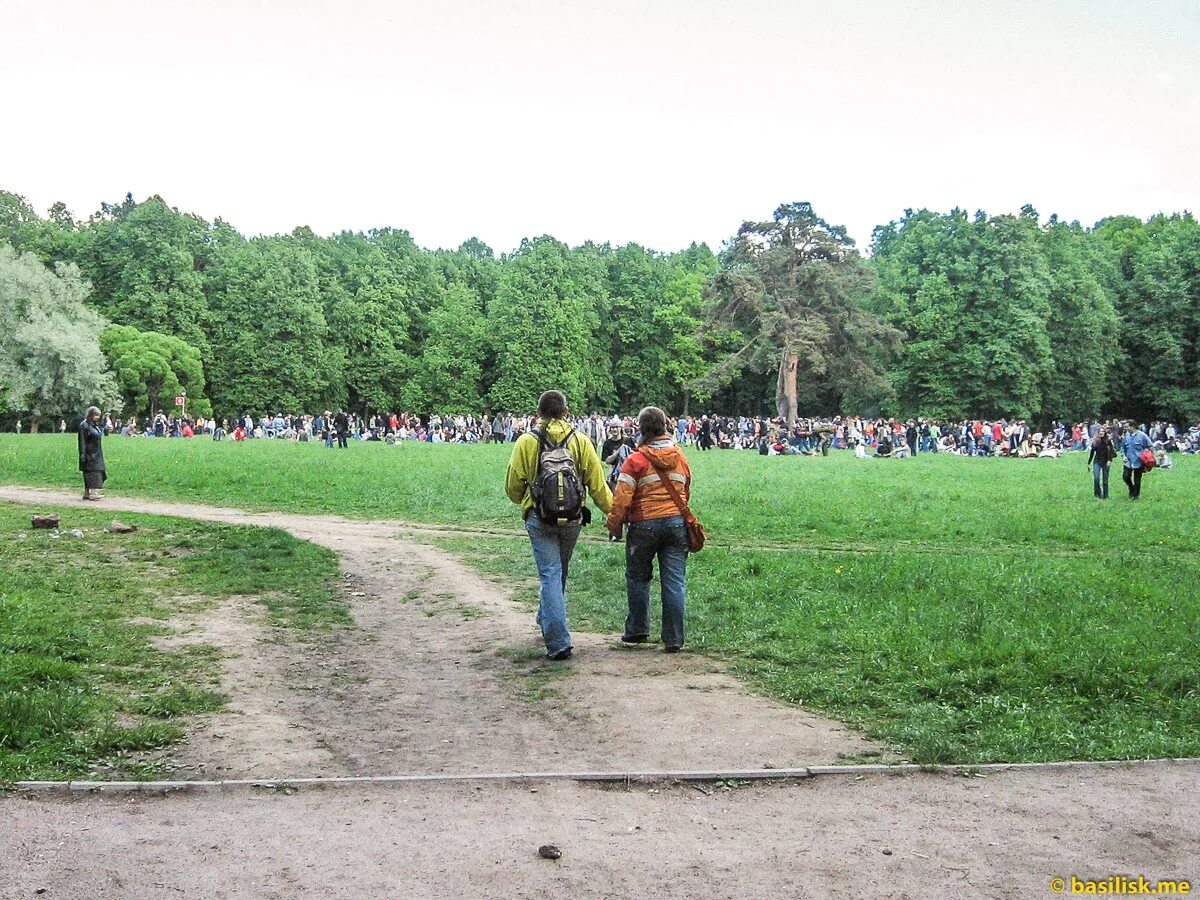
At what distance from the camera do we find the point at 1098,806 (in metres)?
5.29

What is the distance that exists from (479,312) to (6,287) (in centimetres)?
3205

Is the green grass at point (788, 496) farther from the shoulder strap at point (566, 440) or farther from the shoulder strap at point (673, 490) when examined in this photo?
the shoulder strap at point (566, 440)

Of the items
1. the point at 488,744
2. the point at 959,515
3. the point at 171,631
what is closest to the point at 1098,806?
the point at 488,744

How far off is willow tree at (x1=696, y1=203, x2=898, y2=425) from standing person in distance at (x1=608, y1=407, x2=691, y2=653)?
162 ft

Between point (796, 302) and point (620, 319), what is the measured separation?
78.8 ft

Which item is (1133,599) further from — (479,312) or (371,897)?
(479,312)

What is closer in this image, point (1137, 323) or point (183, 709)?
point (183, 709)

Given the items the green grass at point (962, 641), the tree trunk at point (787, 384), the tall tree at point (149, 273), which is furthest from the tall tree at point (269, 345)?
the green grass at point (962, 641)

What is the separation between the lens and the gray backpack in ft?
27.1

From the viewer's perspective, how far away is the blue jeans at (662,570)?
28.5 ft

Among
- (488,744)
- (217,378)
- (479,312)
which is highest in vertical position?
(479,312)

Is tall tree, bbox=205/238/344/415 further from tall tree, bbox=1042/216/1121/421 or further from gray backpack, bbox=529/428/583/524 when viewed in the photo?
gray backpack, bbox=529/428/583/524

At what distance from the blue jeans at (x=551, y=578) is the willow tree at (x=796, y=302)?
50.0 meters

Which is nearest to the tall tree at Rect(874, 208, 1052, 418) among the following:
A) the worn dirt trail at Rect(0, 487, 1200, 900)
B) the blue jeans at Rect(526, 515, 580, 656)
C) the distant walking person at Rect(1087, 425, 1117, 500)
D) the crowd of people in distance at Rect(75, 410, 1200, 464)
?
the crowd of people in distance at Rect(75, 410, 1200, 464)
